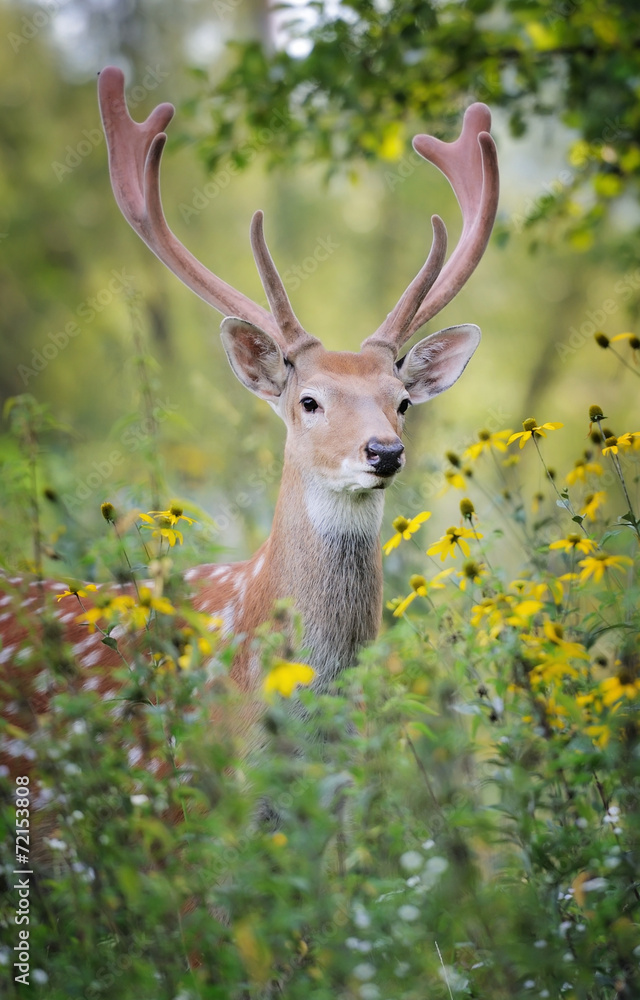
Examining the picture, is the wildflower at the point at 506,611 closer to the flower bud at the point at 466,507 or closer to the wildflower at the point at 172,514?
the flower bud at the point at 466,507

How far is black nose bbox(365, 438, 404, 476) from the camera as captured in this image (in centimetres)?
349

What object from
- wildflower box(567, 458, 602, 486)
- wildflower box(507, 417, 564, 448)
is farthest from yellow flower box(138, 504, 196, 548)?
wildflower box(567, 458, 602, 486)

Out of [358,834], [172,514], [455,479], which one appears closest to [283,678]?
[358,834]

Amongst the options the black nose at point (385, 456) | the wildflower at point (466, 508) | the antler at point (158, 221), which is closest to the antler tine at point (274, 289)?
the antler at point (158, 221)

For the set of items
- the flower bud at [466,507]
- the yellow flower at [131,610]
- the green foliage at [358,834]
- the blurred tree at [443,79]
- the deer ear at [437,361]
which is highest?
the blurred tree at [443,79]

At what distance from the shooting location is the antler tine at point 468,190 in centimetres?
440

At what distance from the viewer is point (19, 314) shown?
15914mm

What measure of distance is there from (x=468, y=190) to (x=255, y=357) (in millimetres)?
1511

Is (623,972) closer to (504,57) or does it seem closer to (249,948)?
(249,948)

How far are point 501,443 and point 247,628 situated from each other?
1.20m

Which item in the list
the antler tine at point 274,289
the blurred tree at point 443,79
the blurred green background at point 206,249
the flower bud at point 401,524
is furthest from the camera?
the blurred green background at point 206,249

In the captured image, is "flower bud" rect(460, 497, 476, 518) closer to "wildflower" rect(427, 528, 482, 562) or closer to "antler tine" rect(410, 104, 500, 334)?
"wildflower" rect(427, 528, 482, 562)

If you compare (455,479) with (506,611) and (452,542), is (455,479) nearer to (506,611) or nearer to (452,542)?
(452,542)

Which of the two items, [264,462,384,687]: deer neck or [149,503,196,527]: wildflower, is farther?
[264,462,384,687]: deer neck
